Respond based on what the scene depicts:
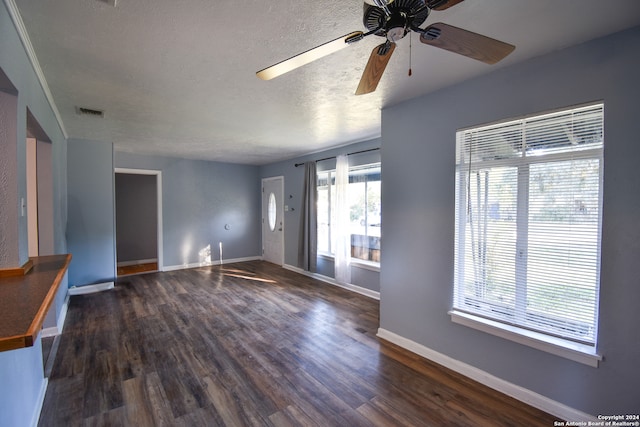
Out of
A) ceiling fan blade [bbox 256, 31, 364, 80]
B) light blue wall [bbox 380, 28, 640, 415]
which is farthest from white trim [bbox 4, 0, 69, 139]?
light blue wall [bbox 380, 28, 640, 415]

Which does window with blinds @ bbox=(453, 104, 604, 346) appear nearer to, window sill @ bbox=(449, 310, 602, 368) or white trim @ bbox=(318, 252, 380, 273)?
window sill @ bbox=(449, 310, 602, 368)

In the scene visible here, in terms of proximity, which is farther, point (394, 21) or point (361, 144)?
point (361, 144)

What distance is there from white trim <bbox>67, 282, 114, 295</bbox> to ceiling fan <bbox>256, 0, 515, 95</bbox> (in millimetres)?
4889

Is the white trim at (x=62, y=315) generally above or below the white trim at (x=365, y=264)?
below

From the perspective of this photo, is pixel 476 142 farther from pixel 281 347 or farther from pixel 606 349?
pixel 281 347

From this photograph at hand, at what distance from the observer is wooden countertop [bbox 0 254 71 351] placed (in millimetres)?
783

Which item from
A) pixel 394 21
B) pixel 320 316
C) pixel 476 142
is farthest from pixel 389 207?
pixel 394 21

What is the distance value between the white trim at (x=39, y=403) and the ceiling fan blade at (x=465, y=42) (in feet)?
10.1

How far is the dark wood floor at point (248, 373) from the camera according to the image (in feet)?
6.18

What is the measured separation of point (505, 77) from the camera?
211 centimetres

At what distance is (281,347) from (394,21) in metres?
2.77

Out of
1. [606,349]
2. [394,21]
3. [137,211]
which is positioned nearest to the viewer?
[394,21]

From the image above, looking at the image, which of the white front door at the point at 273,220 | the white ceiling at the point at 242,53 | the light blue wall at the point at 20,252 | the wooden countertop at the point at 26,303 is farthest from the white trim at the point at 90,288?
the wooden countertop at the point at 26,303

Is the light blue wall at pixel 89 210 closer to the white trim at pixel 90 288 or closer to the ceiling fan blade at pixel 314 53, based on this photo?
the white trim at pixel 90 288
